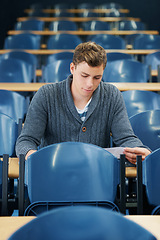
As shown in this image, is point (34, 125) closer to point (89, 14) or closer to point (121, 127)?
point (121, 127)

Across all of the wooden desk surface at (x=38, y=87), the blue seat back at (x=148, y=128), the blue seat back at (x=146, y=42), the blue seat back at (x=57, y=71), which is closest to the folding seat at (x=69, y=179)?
the blue seat back at (x=148, y=128)

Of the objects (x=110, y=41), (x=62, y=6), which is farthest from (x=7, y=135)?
(x=62, y=6)

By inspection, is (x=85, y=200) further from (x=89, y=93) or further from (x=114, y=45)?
(x=114, y=45)

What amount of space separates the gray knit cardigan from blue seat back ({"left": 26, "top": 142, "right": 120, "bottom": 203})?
39 cm

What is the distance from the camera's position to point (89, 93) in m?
2.12

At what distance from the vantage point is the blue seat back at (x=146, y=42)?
614cm

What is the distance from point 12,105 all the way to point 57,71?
3.37 feet

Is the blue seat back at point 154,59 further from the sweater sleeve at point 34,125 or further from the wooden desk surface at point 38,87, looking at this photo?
the sweater sleeve at point 34,125

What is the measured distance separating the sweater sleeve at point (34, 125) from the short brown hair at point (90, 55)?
0.99 ft

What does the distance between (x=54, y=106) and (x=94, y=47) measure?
0.40m

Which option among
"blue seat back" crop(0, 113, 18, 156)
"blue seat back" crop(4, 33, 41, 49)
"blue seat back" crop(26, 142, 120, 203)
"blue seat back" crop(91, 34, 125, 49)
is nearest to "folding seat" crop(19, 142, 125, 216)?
"blue seat back" crop(26, 142, 120, 203)

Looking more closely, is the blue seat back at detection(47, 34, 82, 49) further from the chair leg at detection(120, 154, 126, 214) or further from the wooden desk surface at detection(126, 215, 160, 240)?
the wooden desk surface at detection(126, 215, 160, 240)

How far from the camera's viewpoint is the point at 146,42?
20.2ft

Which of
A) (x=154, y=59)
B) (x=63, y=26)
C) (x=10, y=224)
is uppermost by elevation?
(x=63, y=26)
